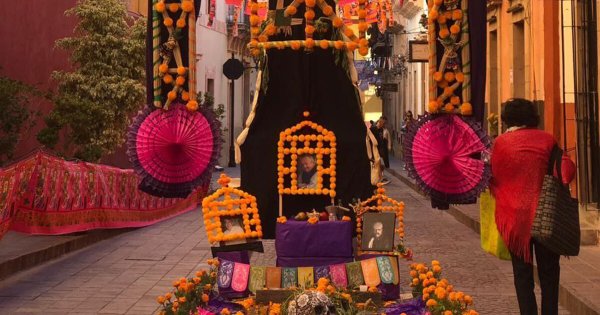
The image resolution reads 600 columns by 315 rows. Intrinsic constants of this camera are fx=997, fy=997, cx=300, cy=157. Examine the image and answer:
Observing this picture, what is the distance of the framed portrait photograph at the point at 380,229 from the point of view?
6.50m

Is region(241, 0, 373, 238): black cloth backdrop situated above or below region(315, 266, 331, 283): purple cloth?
above

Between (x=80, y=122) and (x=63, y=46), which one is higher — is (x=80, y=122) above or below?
below

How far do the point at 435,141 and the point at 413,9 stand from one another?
38040mm

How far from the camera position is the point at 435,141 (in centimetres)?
612

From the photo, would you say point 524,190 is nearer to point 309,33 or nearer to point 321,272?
point 321,272

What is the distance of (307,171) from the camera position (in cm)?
664

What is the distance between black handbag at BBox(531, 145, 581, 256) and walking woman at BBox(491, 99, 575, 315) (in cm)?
6

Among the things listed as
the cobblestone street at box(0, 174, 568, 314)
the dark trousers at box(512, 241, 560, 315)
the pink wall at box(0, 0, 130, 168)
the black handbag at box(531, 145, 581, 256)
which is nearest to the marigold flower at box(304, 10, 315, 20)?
the black handbag at box(531, 145, 581, 256)

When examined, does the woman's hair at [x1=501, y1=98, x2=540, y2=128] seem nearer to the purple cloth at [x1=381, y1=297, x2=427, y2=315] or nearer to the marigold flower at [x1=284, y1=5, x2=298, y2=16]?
the purple cloth at [x1=381, y1=297, x2=427, y2=315]

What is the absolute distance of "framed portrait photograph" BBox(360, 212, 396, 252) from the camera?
21.3 feet

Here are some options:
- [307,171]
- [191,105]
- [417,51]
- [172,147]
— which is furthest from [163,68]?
[417,51]

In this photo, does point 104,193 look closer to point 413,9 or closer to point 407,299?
point 407,299

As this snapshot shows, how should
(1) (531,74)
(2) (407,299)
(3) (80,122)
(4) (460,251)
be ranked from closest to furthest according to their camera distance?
(2) (407,299) → (4) (460,251) → (3) (80,122) → (1) (531,74)

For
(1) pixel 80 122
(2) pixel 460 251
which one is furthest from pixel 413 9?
(2) pixel 460 251
